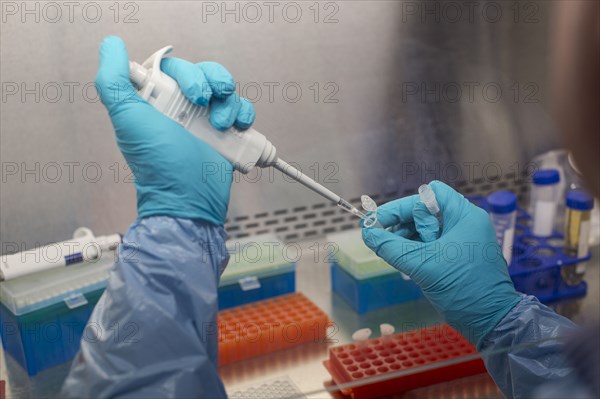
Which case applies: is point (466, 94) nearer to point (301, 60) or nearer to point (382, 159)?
point (382, 159)

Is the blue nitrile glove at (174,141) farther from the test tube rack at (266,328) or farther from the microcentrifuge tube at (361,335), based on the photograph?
the microcentrifuge tube at (361,335)

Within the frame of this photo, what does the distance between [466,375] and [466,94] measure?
2.88ft

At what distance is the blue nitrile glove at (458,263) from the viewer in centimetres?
127

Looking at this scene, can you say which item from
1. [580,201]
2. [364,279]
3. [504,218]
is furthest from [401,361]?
[580,201]

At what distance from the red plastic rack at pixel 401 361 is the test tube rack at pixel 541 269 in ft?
0.97

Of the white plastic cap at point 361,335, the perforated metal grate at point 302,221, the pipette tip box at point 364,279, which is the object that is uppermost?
the perforated metal grate at point 302,221

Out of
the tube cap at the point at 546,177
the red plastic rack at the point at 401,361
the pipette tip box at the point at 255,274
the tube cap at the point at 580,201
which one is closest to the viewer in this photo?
the red plastic rack at the point at 401,361

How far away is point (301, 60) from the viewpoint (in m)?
1.85

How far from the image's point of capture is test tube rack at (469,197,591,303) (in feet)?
5.89

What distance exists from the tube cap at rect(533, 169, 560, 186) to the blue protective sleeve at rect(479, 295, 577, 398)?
2.57 feet

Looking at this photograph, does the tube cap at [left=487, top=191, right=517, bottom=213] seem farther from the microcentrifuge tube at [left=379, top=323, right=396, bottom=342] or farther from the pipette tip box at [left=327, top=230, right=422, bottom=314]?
the microcentrifuge tube at [left=379, top=323, right=396, bottom=342]

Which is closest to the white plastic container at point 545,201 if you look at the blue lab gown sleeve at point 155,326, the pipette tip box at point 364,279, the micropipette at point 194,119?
the pipette tip box at point 364,279

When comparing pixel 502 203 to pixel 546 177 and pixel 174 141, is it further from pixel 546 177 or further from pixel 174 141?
pixel 174 141

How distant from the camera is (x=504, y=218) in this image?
6.26 ft
